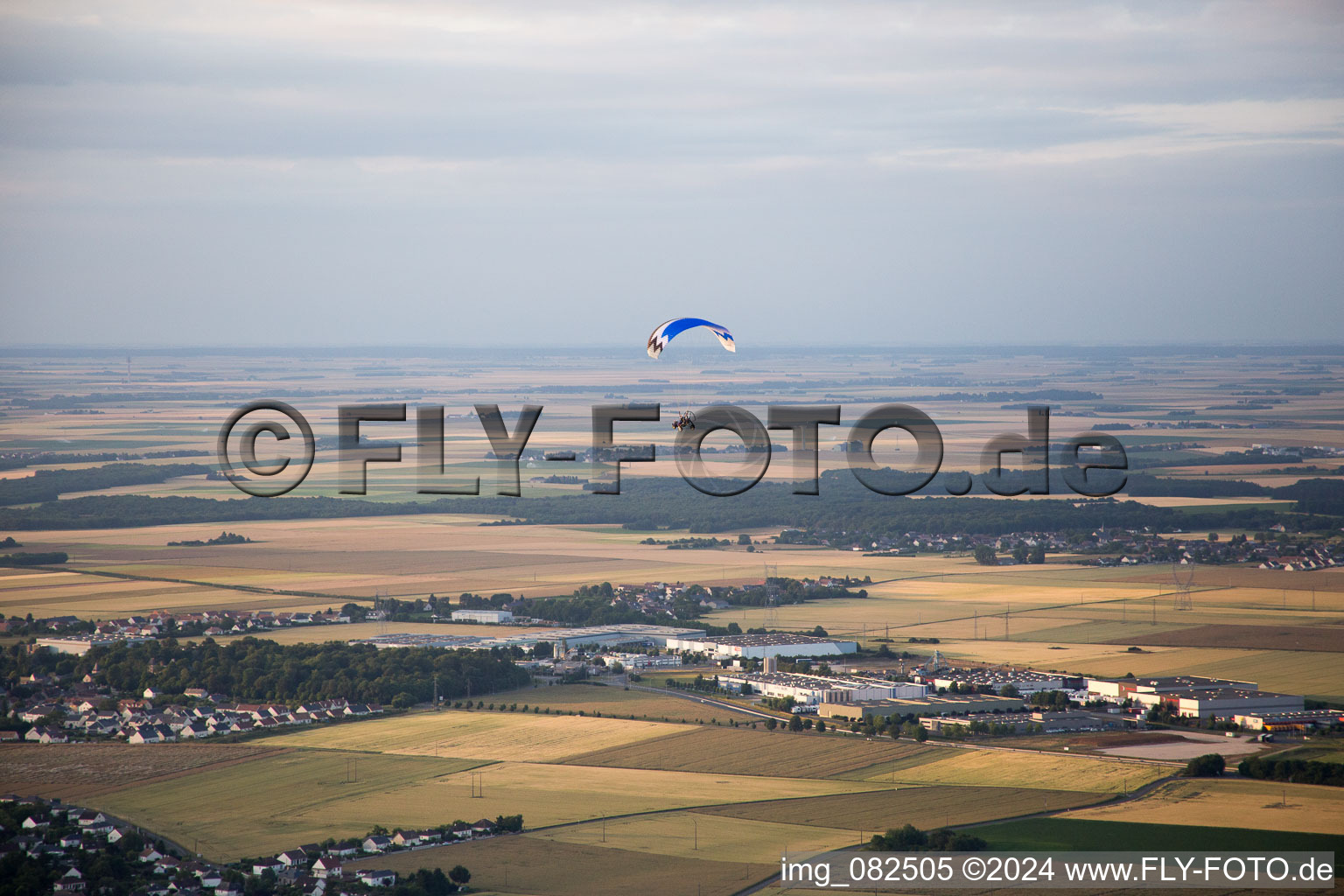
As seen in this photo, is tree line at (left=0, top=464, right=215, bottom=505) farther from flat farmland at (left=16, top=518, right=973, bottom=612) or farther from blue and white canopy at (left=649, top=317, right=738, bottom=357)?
blue and white canopy at (left=649, top=317, right=738, bottom=357)

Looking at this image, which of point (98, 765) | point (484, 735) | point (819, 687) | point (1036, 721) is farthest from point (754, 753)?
point (98, 765)

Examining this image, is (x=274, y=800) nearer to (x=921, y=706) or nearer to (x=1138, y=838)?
(x=921, y=706)

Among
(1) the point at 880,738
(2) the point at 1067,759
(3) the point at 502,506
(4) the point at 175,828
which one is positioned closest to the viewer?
(4) the point at 175,828

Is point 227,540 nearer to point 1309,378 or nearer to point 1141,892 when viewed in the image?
point 1141,892

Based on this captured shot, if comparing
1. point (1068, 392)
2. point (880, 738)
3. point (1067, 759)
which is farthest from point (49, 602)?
point (1068, 392)

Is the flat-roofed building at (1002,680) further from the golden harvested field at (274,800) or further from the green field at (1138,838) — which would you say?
the golden harvested field at (274,800)

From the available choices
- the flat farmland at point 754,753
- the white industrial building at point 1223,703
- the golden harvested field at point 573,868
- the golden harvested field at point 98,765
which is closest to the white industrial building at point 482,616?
the golden harvested field at point 98,765
